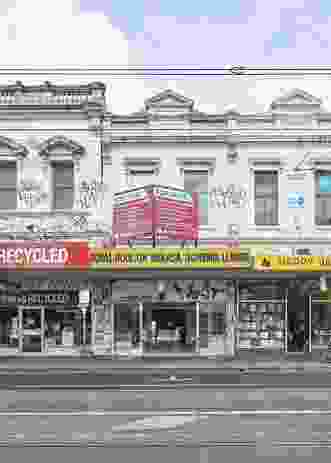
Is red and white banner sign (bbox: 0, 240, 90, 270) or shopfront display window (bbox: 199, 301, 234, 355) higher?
red and white banner sign (bbox: 0, 240, 90, 270)

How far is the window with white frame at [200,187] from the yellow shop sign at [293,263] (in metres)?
3.11

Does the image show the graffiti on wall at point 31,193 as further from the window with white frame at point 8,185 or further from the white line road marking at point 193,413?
the white line road marking at point 193,413

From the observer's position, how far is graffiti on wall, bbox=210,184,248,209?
1016 inches

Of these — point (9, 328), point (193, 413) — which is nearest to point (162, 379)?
point (193, 413)

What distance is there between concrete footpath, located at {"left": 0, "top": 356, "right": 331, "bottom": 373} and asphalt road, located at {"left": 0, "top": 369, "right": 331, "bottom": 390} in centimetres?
99

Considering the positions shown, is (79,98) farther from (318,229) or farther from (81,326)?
(318,229)

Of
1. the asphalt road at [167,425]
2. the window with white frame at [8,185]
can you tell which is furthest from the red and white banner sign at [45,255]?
the asphalt road at [167,425]

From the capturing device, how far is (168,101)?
86.0 ft

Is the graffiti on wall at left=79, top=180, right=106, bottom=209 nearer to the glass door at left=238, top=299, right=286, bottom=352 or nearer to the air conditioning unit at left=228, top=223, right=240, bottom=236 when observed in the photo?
the air conditioning unit at left=228, top=223, right=240, bottom=236

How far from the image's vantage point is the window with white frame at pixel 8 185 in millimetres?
25828

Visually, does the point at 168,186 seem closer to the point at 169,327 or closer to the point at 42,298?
the point at 169,327

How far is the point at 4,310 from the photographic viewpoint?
2566cm

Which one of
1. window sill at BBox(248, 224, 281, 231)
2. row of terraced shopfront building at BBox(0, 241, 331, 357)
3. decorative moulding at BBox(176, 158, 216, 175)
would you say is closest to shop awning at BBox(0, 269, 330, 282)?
row of terraced shopfront building at BBox(0, 241, 331, 357)

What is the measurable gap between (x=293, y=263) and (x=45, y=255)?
27.3 feet
